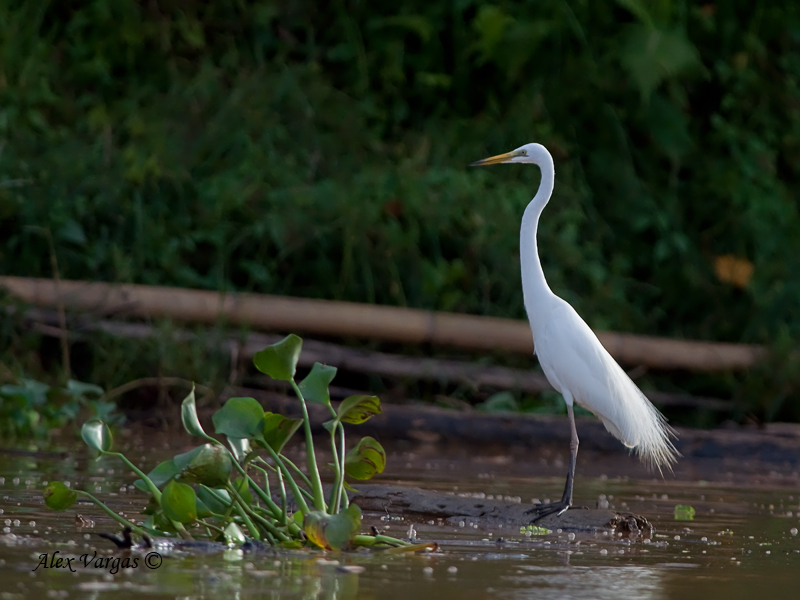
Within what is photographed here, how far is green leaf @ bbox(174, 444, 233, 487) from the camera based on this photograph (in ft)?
10.8

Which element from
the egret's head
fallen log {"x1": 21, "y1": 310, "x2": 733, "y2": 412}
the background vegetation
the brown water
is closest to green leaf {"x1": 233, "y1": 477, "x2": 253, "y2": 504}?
the brown water

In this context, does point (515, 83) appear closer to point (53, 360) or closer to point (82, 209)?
point (82, 209)

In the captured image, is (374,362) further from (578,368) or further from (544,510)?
(544,510)

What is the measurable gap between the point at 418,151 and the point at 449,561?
6529mm

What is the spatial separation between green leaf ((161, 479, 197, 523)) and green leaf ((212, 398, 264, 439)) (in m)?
0.27

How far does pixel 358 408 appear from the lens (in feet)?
11.7

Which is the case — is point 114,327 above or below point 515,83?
below

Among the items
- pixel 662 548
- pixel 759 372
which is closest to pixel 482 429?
pixel 759 372

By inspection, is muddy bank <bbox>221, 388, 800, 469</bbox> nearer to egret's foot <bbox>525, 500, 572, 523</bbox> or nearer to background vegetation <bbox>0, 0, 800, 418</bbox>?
background vegetation <bbox>0, 0, 800, 418</bbox>

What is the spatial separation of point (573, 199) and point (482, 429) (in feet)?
10.7

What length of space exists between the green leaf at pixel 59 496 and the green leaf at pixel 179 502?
28cm

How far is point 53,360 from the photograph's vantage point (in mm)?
7680

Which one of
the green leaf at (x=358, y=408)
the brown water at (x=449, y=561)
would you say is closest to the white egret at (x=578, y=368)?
the brown water at (x=449, y=561)

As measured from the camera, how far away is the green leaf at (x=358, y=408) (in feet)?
11.5
